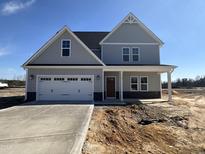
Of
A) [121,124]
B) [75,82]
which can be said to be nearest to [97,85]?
[75,82]

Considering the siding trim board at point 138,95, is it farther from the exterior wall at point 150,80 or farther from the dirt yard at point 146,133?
the dirt yard at point 146,133

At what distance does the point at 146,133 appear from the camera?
27.4 ft

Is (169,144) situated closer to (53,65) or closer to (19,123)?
(19,123)

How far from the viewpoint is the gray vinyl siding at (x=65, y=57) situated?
58.4 feet

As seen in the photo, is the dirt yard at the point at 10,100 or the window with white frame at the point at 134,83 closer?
the dirt yard at the point at 10,100

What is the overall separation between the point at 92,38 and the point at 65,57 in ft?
19.9

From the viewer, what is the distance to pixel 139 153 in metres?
6.17

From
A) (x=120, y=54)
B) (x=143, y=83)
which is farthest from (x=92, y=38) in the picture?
(x=143, y=83)

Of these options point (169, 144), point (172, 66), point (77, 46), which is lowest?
point (169, 144)

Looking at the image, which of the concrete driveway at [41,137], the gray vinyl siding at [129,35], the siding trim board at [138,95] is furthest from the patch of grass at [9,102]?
the gray vinyl siding at [129,35]

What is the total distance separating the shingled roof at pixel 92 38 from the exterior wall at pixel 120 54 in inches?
68.2

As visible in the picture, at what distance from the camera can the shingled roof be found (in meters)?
21.8

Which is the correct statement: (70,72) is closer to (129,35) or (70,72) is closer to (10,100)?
(10,100)

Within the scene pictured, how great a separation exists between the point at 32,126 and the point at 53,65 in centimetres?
1033
